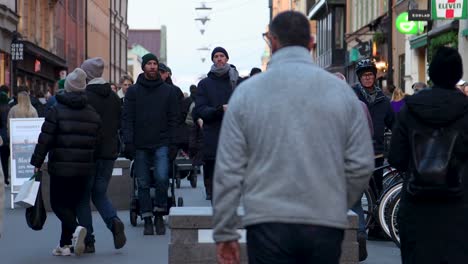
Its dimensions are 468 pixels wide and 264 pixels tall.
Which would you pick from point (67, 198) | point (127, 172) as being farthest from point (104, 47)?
point (67, 198)

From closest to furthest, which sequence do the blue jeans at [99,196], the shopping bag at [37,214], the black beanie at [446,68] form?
1. the black beanie at [446,68]
2. the shopping bag at [37,214]
3. the blue jeans at [99,196]

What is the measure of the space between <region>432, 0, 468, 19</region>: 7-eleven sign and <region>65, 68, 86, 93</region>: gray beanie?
17.4 metres

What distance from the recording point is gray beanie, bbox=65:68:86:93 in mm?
11445

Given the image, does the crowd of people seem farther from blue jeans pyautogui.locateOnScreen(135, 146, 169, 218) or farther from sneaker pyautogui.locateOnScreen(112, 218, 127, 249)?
blue jeans pyautogui.locateOnScreen(135, 146, 169, 218)

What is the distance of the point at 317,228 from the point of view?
5168 millimetres

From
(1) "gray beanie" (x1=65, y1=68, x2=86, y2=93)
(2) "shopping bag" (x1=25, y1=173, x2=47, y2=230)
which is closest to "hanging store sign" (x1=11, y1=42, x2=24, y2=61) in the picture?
(2) "shopping bag" (x1=25, y1=173, x2=47, y2=230)

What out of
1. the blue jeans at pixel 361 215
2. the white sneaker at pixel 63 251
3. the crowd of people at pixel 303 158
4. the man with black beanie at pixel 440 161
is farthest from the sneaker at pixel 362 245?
the man with black beanie at pixel 440 161

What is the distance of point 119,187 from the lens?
57.0 ft

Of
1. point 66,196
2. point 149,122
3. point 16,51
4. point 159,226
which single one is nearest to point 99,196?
point 66,196

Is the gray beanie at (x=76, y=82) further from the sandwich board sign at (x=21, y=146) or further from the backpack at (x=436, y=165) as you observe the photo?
the sandwich board sign at (x=21, y=146)

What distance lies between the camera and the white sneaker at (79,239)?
11.3 metres

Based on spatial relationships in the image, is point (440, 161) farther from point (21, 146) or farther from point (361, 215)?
point (21, 146)

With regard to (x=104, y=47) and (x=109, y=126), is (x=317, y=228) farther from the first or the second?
(x=104, y=47)

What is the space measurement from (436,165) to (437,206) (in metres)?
0.25
